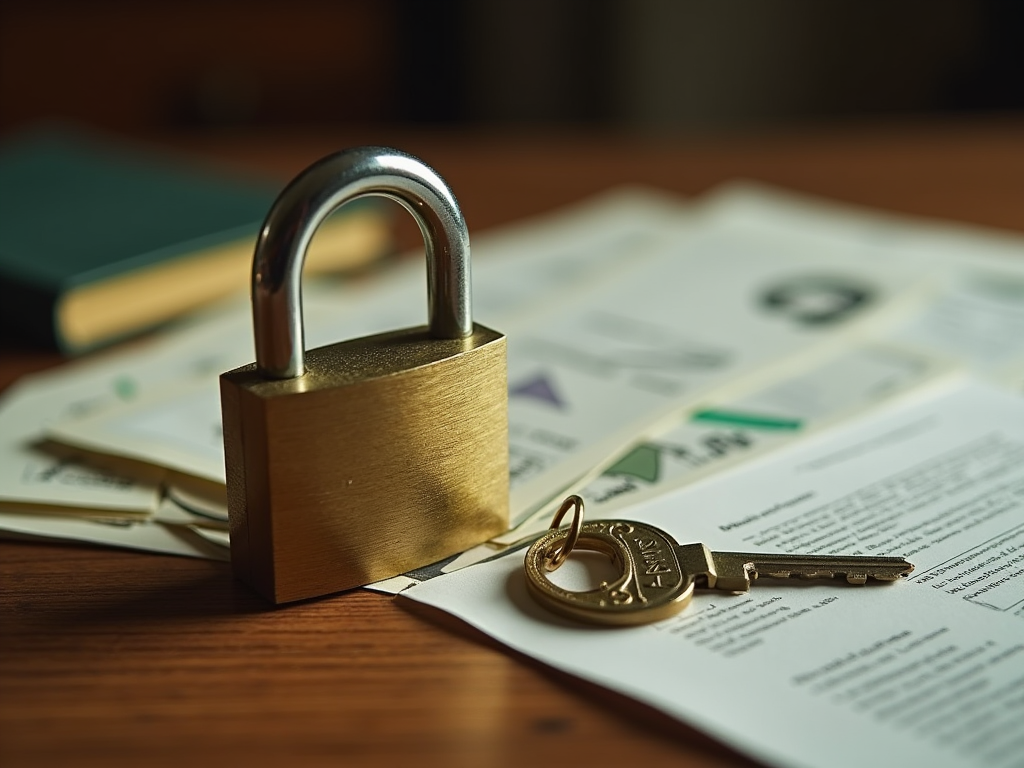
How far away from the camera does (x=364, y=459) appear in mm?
562

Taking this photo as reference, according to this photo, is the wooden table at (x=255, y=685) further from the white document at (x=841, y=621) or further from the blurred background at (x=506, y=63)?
the blurred background at (x=506, y=63)

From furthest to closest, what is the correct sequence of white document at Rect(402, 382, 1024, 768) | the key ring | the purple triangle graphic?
the purple triangle graphic < the key ring < white document at Rect(402, 382, 1024, 768)

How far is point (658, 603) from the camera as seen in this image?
55cm

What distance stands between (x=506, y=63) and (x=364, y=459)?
7.10ft

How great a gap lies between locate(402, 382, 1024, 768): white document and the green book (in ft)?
1.58

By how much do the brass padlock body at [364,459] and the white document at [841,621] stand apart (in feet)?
0.11

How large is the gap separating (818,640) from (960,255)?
69 centimetres

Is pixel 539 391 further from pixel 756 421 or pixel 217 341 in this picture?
pixel 217 341

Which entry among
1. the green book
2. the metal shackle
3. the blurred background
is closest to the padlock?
the metal shackle

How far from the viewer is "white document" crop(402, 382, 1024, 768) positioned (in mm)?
479

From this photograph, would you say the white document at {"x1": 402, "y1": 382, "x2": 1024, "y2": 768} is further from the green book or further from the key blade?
the green book

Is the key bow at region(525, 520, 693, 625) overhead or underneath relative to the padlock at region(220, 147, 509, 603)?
underneath

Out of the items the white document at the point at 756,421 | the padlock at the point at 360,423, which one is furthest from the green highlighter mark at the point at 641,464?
the padlock at the point at 360,423

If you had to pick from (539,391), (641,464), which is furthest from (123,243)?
(641,464)
